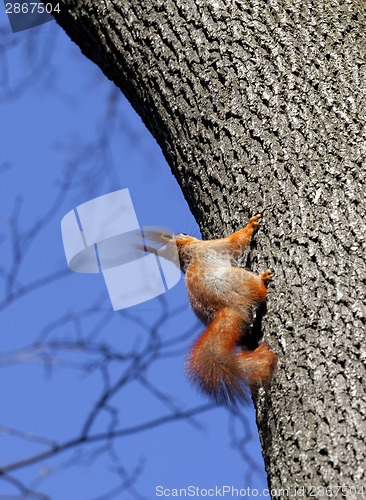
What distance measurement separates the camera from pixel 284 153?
1.77 meters

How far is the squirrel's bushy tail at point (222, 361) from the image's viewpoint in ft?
5.64

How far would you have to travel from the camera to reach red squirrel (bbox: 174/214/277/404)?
165 cm

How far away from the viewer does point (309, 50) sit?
191 cm

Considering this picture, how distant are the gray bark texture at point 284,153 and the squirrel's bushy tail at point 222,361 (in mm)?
98

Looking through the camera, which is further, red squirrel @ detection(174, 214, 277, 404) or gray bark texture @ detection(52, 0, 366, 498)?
red squirrel @ detection(174, 214, 277, 404)

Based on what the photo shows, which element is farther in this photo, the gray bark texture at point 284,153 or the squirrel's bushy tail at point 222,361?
the squirrel's bushy tail at point 222,361

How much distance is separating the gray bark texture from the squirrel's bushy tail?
0.32 ft

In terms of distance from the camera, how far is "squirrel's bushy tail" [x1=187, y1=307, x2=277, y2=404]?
1.72 meters

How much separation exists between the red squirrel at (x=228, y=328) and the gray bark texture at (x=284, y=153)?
0.12ft

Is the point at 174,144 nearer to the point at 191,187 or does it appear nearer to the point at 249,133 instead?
the point at 191,187

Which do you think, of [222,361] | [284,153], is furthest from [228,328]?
[284,153]

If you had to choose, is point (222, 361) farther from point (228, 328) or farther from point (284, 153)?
point (284, 153)

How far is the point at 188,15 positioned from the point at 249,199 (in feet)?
1.87

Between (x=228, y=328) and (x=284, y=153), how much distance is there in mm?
423
